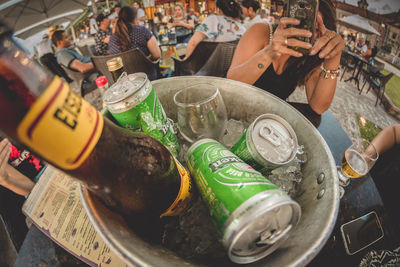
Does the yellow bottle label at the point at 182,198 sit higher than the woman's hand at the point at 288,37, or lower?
lower

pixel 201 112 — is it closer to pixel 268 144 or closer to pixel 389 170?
pixel 268 144

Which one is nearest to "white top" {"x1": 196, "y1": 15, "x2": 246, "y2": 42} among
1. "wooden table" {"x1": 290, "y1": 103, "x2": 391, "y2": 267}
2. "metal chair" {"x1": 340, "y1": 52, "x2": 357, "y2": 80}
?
"wooden table" {"x1": 290, "y1": 103, "x2": 391, "y2": 267}

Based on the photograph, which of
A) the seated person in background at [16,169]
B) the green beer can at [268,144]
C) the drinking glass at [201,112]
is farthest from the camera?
the seated person in background at [16,169]

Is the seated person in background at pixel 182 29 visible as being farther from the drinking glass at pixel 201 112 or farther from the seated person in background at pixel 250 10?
the drinking glass at pixel 201 112

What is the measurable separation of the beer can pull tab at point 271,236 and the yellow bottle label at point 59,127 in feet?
1.25

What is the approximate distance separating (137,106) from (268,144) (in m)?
0.40

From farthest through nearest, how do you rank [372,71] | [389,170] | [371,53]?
[371,53] < [372,71] < [389,170]

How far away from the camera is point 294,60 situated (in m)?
1.25

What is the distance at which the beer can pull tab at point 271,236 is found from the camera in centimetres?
39

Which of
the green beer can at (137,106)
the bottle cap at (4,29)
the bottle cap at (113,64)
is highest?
the bottle cap at (4,29)

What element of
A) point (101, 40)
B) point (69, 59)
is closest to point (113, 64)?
point (69, 59)

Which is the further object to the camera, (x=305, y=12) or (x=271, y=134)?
(x=305, y=12)

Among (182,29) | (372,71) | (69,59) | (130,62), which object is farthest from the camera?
(372,71)

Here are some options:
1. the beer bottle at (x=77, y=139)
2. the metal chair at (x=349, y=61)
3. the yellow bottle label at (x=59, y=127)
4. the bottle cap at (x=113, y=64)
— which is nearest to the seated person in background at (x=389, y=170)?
the beer bottle at (x=77, y=139)
